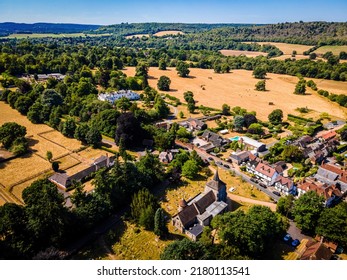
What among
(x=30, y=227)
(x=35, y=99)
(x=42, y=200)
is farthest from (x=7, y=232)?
(x=35, y=99)

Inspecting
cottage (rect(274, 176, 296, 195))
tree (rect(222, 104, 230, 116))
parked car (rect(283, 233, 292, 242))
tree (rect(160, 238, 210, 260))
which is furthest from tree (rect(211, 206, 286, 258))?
tree (rect(222, 104, 230, 116))

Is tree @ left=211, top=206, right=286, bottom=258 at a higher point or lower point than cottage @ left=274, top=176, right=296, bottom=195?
higher

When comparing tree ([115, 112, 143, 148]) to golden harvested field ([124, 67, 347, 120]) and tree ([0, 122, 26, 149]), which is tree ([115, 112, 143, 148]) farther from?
golden harvested field ([124, 67, 347, 120])

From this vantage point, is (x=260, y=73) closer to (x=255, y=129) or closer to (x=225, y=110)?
(x=225, y=110)

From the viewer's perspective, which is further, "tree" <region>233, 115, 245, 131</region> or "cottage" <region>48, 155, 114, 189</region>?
"tree" <region>233, 115, 245, 131</region>

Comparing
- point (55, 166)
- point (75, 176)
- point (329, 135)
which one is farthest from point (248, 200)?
point (329, 135)

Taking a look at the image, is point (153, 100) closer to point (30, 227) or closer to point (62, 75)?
point (62, 75)
